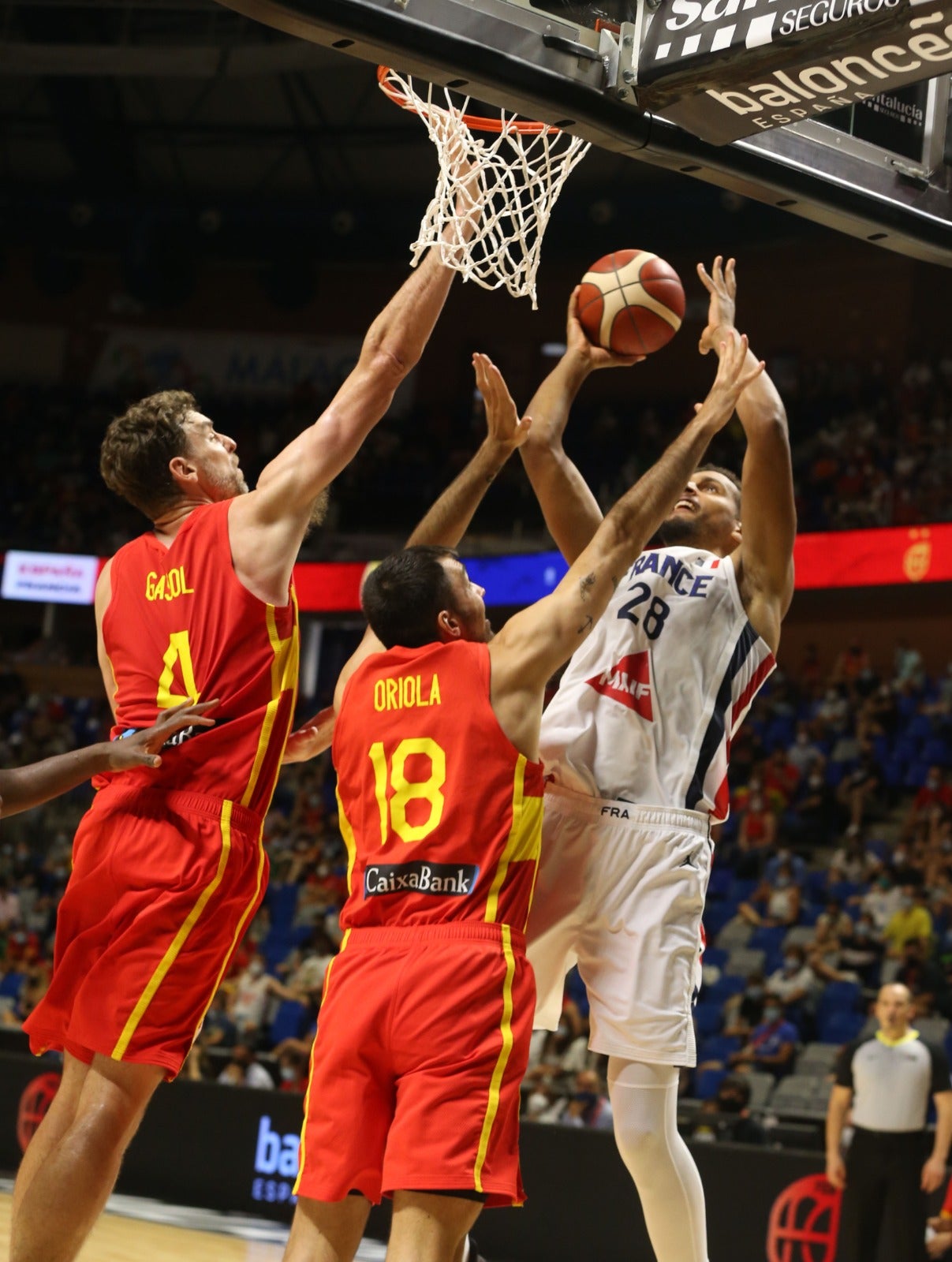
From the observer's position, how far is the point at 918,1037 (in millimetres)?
8094

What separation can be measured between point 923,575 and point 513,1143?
13.4 meters

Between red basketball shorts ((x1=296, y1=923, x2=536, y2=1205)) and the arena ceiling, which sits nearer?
red basketball shorts ((x1=296, y1=923, x2=536, y2=1205))

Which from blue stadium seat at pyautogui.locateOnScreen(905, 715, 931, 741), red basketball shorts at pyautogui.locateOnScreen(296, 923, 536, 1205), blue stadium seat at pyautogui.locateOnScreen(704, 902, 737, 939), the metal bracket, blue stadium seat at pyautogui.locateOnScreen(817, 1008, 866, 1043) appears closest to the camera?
red basketball shorts at pyautogui.locateOnScreen(296, 923, 536, 1205)

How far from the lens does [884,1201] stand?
7.91 meters

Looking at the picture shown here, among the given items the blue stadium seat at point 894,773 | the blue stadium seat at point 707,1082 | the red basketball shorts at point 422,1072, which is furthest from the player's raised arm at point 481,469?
the blue stadium seat at point 894,773

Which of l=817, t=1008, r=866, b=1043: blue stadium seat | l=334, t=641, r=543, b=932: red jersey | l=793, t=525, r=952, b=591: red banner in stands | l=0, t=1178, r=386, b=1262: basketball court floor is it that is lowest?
l=0, t=1178, r=386, b=1262: basketball court floor

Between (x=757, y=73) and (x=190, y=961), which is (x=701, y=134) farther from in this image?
(x=190, y=961)

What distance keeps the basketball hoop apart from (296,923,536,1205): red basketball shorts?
1942 mm

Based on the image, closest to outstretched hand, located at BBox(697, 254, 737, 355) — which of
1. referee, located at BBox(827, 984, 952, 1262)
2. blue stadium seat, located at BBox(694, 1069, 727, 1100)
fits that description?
referee, located at BBox(827, 984, 952, 1262)

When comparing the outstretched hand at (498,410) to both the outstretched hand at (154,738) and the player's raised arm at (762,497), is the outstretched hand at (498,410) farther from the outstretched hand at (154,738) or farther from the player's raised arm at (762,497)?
the outstretched hand at (154,738)

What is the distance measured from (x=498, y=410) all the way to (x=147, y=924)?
69.0 inches

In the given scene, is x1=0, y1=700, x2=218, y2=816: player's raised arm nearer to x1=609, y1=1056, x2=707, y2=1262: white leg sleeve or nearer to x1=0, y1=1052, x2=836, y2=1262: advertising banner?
x1=609, y1=1056, x2=707, y2=1262: white leg sleeve

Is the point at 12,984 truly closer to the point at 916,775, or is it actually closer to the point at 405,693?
the point at 916,775

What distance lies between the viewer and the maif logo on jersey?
14.0 feet
